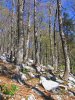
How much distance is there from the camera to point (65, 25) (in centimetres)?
4016

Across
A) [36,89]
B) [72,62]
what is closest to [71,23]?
[72,62]

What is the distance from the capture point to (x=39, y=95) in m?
13.4

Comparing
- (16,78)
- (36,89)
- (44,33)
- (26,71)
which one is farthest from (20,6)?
(44,33)

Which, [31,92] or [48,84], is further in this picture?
[48,84]

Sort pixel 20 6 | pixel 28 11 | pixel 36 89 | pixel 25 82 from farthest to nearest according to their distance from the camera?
pixel 28 11 < pixel 20 6 < pixel 25 82 < pixel 36 89

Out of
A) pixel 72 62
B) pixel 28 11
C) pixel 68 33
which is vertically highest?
pixel 28 11

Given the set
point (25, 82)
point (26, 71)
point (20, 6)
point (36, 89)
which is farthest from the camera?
point (20, 6)

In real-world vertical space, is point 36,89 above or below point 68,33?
below

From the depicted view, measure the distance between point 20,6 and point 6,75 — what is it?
6.15m

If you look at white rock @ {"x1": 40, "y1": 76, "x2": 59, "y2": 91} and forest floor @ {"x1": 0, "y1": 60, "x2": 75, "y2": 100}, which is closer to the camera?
forest floor @ {"x1": 0, "y1": 60, "x2": 75, "y2": 100}

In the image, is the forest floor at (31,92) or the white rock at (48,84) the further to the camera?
the white rock at (48,84)

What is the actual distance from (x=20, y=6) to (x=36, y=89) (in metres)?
7.72

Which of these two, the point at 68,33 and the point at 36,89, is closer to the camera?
the point at 36,89

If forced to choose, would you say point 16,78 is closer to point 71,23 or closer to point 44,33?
point 71,23
